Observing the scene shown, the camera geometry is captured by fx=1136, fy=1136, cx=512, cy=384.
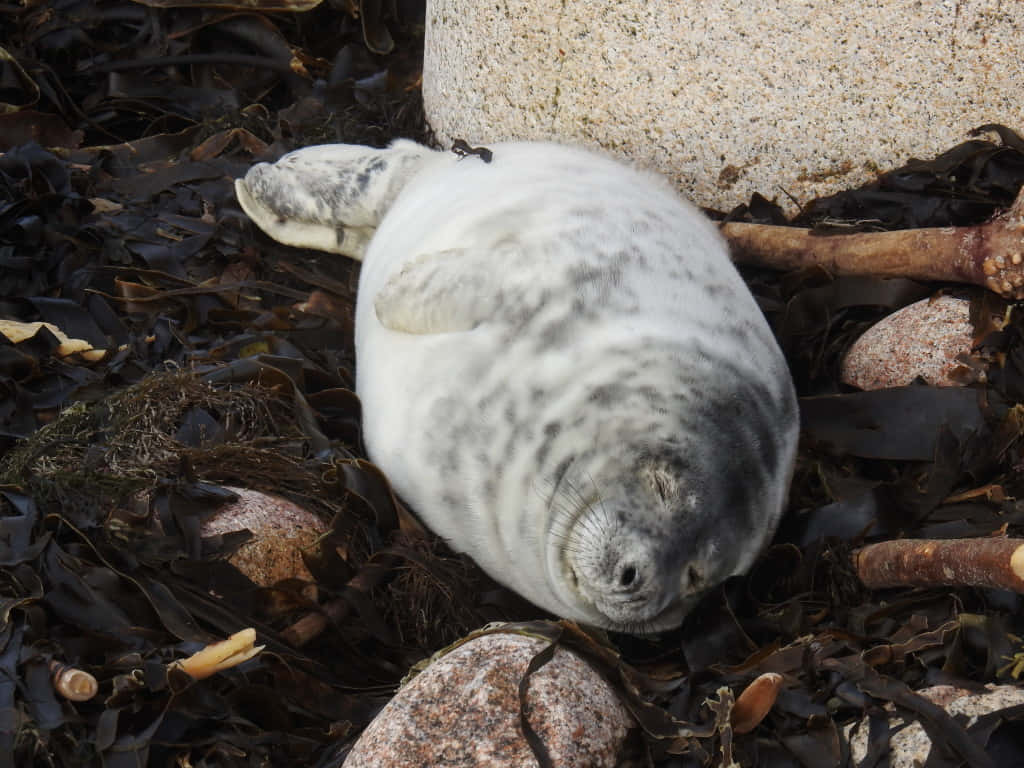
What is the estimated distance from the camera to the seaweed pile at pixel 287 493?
77.9 inches

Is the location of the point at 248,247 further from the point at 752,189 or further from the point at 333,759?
the point at 333,759

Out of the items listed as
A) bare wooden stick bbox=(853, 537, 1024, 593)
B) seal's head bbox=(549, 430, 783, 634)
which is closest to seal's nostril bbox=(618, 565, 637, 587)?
seal's head bbox=(549, 430, 783, 634)

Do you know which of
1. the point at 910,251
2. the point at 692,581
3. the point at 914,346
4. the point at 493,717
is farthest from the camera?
the point at 910,251

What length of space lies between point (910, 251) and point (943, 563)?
1037mm

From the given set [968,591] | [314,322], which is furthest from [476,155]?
[968,591]

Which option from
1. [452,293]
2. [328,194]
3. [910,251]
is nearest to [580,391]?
[452,293]

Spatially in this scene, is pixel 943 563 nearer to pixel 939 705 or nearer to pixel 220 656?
pixel 939 705

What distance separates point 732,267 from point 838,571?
33.5 inches

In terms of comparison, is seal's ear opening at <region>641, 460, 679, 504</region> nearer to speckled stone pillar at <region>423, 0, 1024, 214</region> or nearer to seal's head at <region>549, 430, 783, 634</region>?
seal's head at <region>549, 430, 783, 634</region>

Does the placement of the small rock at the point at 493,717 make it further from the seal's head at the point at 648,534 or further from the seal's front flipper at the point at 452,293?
the seal's front flipper at the point at 452,293

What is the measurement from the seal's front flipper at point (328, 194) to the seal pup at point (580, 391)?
39cm

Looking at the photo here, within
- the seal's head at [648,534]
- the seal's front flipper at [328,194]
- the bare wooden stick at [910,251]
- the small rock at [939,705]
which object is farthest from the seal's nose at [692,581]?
the seal's front flipper at [328,194]

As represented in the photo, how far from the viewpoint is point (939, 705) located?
181 cm

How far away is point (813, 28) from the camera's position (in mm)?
2955
